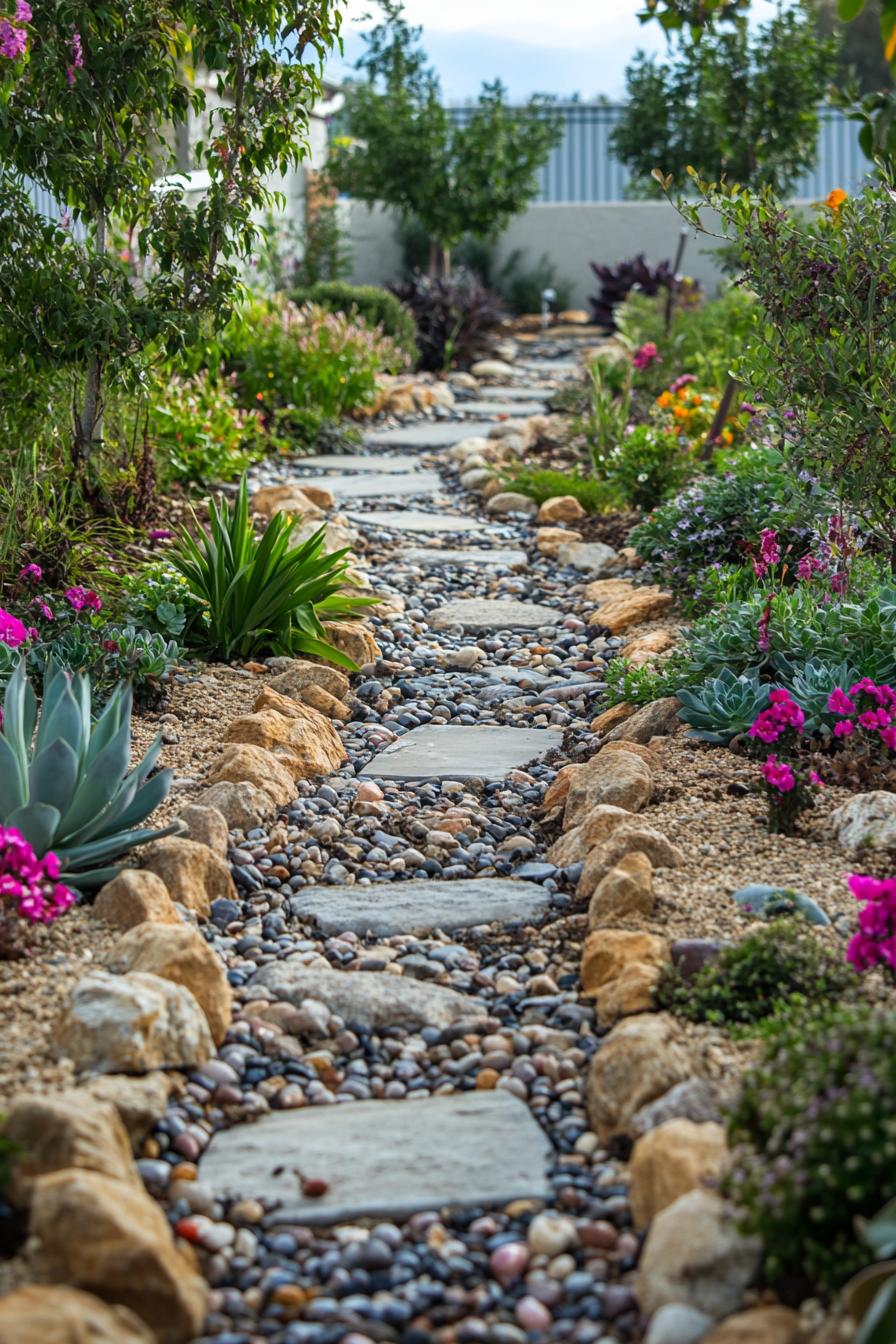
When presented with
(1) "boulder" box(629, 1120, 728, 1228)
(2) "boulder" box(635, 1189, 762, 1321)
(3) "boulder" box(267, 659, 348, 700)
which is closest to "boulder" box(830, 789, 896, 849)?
(1) "boulder" box(629, 1120, 728, 1228)

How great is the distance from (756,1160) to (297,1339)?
663 millimetres

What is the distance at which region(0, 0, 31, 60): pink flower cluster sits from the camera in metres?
4.10

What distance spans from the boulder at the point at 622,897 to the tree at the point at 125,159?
2.88 meters

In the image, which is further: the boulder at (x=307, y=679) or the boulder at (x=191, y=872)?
the boulder at (x=307, y=679)

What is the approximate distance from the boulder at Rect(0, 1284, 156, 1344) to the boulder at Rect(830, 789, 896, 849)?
1853 millimetres

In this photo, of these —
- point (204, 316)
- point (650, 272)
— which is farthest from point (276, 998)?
point (650, 272)

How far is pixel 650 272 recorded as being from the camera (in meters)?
15.8

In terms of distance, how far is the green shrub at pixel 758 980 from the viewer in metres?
2.50

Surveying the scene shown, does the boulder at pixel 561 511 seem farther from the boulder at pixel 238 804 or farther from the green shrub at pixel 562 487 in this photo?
the boulder at pixel 238 804

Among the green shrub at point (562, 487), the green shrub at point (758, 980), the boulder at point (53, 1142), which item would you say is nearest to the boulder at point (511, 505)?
the green shrub at point (562, 487)

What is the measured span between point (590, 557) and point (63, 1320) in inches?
204

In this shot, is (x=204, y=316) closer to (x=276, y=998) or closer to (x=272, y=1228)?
(x=276, y=998)

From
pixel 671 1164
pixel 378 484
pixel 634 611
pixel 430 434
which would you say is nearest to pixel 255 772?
pixel 671 1164

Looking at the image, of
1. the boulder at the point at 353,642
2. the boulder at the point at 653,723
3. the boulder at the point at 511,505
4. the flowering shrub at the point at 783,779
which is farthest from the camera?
the boulder at the point at 511,505
